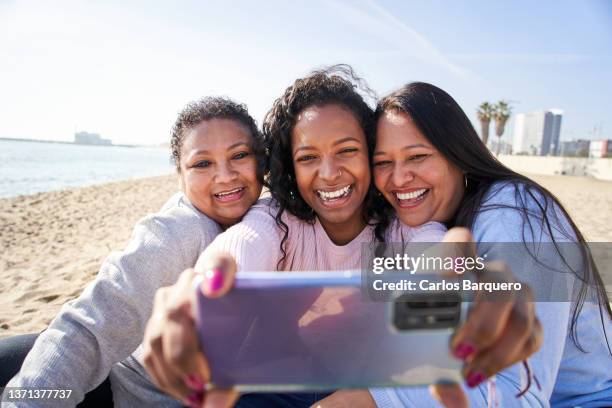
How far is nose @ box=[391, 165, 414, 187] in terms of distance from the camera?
2.00m

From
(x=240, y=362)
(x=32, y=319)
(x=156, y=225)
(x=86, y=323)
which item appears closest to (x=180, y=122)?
(x=156, y=225)

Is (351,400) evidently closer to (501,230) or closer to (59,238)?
(501,230)

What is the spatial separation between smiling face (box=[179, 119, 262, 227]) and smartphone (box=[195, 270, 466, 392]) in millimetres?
1275

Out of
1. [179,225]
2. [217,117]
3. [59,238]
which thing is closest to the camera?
[179,225]

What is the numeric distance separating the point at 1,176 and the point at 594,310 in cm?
2740

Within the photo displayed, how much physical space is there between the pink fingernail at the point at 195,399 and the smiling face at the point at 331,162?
4.17 feet

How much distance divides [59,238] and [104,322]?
769cm

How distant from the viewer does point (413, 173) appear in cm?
200

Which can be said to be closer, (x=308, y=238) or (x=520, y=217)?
(x=520, y=217)

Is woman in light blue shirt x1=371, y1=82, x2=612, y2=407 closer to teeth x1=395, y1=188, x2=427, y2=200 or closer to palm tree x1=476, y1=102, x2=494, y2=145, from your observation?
teeth x1=395, y1=188, x2=427, y2=200

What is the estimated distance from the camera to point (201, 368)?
0.93 m

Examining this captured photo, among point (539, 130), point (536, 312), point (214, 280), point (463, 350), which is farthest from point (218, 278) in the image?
point (539, 130)

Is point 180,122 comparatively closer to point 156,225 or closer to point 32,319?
point 156,225

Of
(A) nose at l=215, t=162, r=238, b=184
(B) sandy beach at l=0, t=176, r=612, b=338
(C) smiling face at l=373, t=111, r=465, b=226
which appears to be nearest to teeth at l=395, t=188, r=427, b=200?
(C) smiling face at l=373, t=111, r=465, b=226
